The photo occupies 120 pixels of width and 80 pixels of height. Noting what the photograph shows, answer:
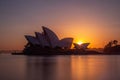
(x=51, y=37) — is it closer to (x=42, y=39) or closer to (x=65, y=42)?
(x=42, y=39)

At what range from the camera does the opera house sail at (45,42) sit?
7738cm

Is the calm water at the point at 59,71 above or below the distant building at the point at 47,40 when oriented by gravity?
below

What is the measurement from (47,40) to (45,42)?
12.7 feet

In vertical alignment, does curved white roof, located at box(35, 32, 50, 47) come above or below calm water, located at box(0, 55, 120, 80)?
above

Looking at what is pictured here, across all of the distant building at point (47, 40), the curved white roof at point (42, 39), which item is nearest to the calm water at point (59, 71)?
the distant building at point (47, 40)

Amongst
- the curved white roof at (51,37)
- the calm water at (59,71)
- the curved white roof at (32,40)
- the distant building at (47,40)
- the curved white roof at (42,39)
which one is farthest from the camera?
the curved white roof at (32,40)

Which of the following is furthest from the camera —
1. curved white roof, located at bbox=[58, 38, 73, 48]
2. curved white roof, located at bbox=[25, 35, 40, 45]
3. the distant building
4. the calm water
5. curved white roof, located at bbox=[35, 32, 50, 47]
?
curved white roof, located at bbox=[58, 38, 73, 48]

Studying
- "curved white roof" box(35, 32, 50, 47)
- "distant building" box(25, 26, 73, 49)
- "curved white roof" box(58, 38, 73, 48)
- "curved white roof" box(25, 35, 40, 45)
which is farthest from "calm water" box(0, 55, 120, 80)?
"curved white roof" box(58, 38, 73, 48)

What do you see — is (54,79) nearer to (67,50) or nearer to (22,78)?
(22,78)

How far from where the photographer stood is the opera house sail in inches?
3046

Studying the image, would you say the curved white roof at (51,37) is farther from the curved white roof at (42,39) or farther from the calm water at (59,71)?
the calm water at (59,71)

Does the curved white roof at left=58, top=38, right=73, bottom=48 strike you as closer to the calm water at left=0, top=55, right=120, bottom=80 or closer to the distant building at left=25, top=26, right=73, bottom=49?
the distant building at left=25, top=26, right=73, bottom=49

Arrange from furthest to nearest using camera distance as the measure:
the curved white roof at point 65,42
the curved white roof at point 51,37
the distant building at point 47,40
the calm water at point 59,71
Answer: the curved white roof at point 65,42, the distant building at point 47,40, the curved white roof at point 51,37, the calm water at point 59,71

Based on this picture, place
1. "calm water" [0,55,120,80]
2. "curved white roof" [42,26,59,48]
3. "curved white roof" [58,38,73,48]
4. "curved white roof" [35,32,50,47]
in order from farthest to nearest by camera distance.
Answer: "curved white roof" [58,38,73,48], "curved white roof" [35,32,50,47], "curved white roof" [42,26,59,48], "calm water" [0,55,120,80]
